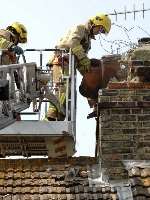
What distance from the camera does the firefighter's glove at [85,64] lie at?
10.2 meters

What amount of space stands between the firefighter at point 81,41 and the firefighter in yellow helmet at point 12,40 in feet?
2.14

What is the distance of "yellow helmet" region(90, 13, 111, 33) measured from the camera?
1095cm

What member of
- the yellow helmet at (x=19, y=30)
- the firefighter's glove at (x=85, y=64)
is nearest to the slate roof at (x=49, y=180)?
the firefighter's glove at (x=85, y=64)

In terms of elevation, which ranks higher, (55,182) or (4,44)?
(4,44)

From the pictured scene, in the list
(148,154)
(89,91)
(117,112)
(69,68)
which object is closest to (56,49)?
(69,68)

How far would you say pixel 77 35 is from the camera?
10.3 m

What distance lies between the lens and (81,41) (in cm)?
1039

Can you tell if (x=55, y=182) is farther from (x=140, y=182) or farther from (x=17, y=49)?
(x=17, y=49)

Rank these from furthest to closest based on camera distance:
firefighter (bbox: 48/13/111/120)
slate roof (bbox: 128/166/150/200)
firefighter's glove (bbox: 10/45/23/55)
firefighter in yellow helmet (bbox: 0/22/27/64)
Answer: firefighter (bbox: 48/13/111/120)
firefighter's glove (bbox: 10/45/23/55)
firefighter in yellow helmet (bbox: 0/22/27/64)
slate roof (bbox: 128/166/150/200)

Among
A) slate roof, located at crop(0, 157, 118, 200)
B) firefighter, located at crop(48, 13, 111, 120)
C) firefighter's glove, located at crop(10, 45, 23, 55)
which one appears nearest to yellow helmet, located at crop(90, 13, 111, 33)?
firefighter, located at crop(48, 13, 111, 120)

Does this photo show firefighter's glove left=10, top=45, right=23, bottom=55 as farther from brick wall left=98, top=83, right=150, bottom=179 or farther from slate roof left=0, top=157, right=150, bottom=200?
slate roof left=0, top=157, right=150, bottom=200

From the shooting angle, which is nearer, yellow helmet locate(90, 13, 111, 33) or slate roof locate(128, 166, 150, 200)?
slate roof locate(128, 166, 150, 200)

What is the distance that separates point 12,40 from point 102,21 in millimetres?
1931

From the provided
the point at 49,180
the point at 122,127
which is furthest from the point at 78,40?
the point at 49,180
